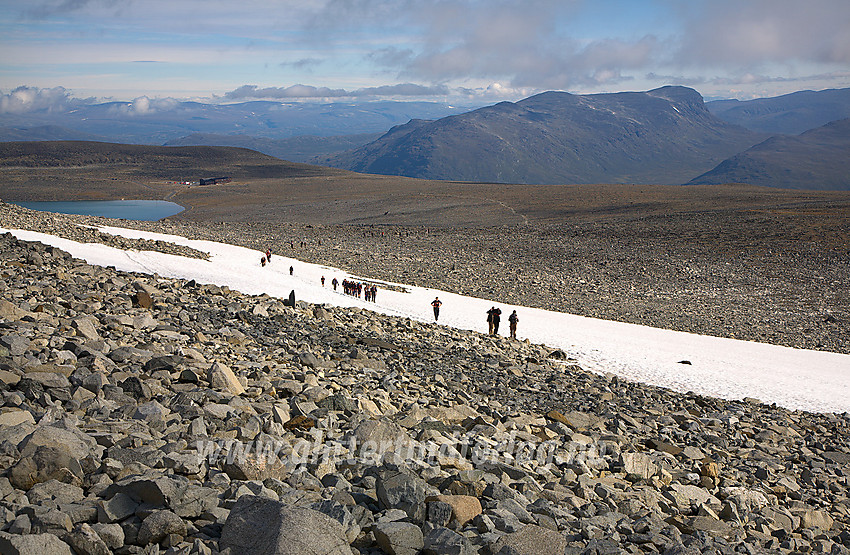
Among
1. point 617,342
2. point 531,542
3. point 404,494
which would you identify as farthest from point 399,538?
point 617,342

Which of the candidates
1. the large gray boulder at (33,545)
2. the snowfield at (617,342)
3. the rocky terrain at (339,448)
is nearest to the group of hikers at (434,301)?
the snowfield at (617,342)

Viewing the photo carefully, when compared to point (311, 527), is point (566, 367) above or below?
below

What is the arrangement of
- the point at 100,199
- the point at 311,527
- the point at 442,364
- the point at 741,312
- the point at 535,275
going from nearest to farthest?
the point at 311,527, the point at 442,364, the point at 741,312, the point at 535,275, the point at 100,199

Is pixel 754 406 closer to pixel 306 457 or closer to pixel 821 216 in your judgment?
pixel 306 457

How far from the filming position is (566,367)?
57.1ft

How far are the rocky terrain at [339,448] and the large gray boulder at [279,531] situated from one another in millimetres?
16

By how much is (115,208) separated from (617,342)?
96516mm

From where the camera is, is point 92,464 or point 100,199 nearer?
point 92,464

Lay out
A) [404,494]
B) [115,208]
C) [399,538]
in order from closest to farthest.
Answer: [399,538] < [404,494] < [115,208]

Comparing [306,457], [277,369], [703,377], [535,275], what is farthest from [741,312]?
[306,457]

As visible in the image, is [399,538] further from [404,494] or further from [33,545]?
[33,545]

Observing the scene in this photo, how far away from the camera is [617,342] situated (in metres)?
22.2

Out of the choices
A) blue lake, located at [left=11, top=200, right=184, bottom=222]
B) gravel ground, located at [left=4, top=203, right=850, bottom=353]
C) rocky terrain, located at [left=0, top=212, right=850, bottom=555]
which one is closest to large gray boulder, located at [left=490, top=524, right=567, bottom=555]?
rocky terrain, located at [left=0, top=212, right=850, bottom=555]

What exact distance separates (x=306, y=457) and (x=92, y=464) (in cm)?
199
